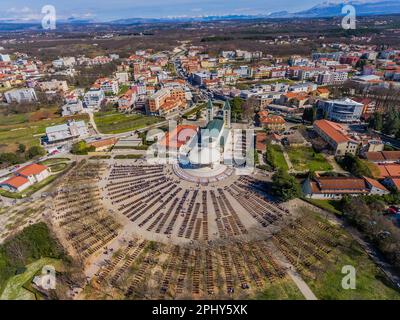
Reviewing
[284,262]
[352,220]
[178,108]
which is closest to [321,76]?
[178,108]

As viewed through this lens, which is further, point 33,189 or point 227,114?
point 227,114

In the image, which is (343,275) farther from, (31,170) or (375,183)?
(31,170)

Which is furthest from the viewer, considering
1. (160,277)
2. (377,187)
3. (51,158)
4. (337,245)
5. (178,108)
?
(178,108)

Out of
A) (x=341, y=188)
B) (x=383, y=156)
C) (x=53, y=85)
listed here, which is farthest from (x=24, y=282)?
(x=53, y=85)

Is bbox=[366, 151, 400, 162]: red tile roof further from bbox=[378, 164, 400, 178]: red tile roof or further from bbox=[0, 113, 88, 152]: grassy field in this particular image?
bbox=[0, 113, 88, 152]: grassy field

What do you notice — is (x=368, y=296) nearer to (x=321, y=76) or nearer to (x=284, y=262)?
(x=284, y=262)

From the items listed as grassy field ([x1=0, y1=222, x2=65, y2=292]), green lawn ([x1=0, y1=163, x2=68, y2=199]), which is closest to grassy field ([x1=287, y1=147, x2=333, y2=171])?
grassy field ([x1=0, y1=222, x2=65, y2=292])

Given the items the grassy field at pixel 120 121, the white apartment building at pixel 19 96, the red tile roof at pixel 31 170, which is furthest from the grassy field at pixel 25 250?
the white apartment building at pixel 19 96
